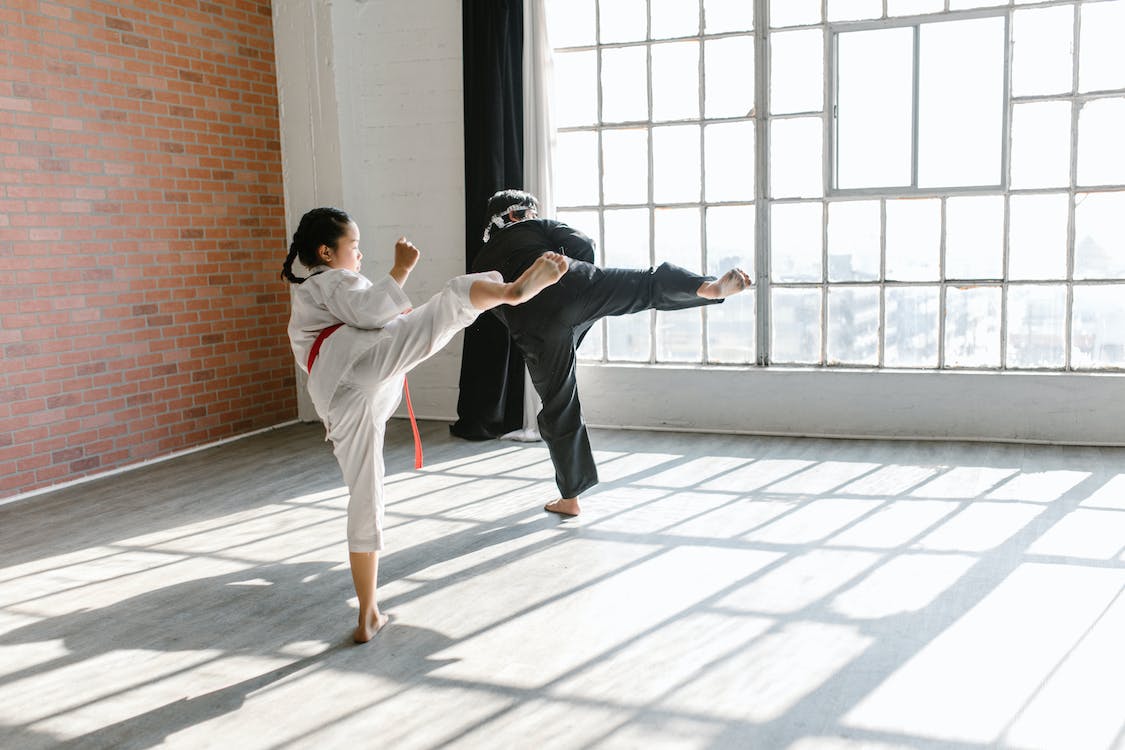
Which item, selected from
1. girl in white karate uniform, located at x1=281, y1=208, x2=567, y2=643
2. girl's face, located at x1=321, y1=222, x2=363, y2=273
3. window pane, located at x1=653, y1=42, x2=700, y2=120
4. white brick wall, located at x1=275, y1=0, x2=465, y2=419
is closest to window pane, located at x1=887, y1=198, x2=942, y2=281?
window pane, located at x1=653, y1=42, x2=700, y2=120

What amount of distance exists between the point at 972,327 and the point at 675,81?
2182mm

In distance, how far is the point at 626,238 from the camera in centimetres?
595

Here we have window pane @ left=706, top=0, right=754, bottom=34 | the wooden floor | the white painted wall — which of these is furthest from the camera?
the white painted wall

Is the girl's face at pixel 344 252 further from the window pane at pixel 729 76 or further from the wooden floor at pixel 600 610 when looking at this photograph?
the window pane at pixel 729 76

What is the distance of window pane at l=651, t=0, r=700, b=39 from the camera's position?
5637 millimetres

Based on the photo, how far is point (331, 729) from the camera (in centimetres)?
238

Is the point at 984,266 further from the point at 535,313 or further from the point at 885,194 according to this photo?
the point at 535,313

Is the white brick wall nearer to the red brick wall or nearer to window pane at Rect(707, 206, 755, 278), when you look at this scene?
the red brick wall

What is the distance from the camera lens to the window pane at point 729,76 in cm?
558

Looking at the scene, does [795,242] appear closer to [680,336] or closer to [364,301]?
[680,336]

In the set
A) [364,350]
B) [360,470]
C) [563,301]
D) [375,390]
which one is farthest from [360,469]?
[563,301]

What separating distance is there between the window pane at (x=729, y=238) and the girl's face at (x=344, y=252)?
3.19 m

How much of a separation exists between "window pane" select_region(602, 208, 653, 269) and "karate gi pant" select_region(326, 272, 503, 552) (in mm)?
3197

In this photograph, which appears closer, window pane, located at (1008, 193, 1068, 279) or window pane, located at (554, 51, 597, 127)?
window pane, located at (1008, 193, 1068, 279)
